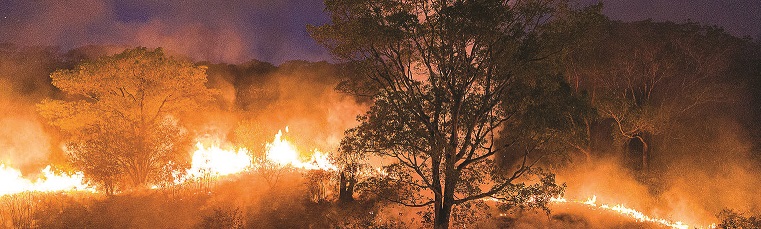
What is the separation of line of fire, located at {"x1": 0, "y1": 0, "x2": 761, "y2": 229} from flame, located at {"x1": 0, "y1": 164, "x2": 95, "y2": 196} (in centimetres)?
16

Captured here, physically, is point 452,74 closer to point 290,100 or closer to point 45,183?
point 45,183

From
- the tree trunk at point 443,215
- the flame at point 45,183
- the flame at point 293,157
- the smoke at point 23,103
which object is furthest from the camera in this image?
the smoke at point 23,103

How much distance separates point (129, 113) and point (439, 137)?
1631cm

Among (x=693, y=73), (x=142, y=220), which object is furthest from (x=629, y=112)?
(x=142, y=220)

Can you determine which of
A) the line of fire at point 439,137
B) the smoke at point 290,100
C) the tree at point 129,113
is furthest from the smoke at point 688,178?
the tree at point 129,113

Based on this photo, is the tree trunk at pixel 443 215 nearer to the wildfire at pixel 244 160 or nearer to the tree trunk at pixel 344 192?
the tree trunk at pixel 344 192

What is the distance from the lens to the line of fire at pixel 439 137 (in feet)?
44.1

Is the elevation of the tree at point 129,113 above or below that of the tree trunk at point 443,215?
above

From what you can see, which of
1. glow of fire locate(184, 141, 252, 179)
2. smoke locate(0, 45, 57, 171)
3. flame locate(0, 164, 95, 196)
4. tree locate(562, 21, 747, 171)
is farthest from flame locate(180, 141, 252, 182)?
tree locate(562, 21, 747, 171)

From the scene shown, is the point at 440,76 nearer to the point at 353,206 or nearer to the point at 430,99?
the point at 430,99

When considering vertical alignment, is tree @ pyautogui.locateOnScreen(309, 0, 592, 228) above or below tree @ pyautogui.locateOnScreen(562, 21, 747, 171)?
below

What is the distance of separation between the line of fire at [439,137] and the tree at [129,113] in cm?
9

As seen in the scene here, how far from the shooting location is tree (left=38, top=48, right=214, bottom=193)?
20.8m

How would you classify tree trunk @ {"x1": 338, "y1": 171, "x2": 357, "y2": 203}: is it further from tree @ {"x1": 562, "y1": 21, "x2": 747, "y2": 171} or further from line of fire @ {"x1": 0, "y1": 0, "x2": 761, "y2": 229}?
tree @ {"x1": 562, "y1": 21, "x2": 747, "y2": 171}
